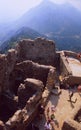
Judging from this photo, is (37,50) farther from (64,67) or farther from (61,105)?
(61,105)

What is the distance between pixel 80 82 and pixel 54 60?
839cm

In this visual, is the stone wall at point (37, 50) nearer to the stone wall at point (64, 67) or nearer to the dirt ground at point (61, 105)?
the stone wall at point (64, 67)

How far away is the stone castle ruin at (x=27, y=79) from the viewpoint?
2741 centimetres

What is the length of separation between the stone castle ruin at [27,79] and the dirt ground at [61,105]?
0.81 meters

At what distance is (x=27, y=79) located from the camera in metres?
29.8

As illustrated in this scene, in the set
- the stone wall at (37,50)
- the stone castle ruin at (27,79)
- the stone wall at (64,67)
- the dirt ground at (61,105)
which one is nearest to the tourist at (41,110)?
the dirt ground at (61,105)

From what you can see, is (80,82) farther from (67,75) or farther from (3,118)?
(3,118)

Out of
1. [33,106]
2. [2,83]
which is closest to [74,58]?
[2,83]

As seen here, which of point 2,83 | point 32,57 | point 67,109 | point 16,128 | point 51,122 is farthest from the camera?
point 32,57

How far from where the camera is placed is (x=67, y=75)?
37.9 metres

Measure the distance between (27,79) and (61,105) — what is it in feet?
16.1

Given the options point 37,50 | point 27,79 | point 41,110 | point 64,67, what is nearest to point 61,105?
point 41,110

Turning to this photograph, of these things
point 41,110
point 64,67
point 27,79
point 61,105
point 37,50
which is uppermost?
point 27,79

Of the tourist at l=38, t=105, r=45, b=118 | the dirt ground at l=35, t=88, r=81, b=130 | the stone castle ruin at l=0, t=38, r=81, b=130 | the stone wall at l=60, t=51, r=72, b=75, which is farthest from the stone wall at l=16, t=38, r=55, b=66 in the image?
the tourist at l=38, t=105, r=45, b=118
